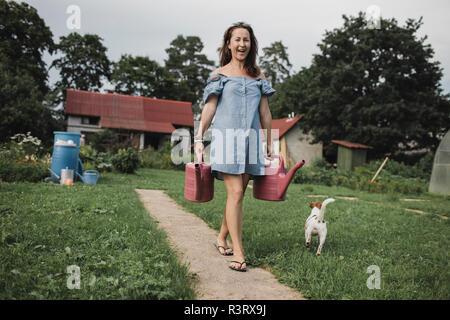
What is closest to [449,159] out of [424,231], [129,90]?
[424,231]

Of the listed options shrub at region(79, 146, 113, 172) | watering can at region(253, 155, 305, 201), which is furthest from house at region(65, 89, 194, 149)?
watering can at region(253, 155, 305, 201)

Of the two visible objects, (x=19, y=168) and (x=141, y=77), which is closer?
(x=19, y=168)

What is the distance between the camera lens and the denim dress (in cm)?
259

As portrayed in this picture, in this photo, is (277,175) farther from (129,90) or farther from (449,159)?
(129,90)

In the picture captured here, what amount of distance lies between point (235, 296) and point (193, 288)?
10.2 inches

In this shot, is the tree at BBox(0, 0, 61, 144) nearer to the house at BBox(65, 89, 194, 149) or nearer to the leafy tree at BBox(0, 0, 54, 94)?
the leafy tree at BBox(0, 0, 54, 94)

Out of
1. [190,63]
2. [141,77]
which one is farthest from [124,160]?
[190,63]

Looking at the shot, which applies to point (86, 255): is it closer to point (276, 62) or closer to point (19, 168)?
point (19, 168)

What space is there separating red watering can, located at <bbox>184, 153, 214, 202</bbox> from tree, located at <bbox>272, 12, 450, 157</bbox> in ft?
57.7

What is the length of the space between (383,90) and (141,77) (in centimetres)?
2446

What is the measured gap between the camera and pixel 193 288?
Answer: 198cm

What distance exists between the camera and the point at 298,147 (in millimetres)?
26188

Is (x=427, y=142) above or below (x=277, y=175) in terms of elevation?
above
